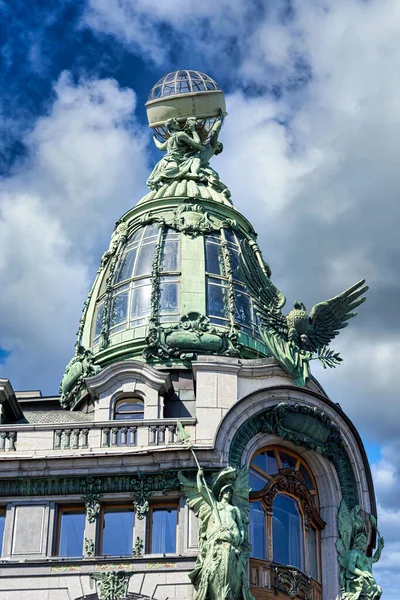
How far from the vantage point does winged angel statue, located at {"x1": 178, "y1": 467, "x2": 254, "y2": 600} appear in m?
35.8

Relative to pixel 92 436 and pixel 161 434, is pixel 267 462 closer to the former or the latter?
pixel 161 434

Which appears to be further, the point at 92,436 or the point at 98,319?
the point at 98,319

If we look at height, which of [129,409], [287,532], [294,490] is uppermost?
[129,409]

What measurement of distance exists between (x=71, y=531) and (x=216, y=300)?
1196cm

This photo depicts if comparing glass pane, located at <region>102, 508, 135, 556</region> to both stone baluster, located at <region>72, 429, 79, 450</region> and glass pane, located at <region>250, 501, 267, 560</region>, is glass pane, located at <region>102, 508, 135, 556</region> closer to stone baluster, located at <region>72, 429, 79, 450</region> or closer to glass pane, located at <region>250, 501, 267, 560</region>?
stone baluster, located at <region>72, 429, 79, 450</region>

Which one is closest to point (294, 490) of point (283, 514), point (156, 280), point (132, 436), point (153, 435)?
point (283, 514)

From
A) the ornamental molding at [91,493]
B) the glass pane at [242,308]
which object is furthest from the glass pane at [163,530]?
the glass pane at [242,308]

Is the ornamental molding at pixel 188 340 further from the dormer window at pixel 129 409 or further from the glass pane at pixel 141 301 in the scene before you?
the dormer window at pixel 129 409

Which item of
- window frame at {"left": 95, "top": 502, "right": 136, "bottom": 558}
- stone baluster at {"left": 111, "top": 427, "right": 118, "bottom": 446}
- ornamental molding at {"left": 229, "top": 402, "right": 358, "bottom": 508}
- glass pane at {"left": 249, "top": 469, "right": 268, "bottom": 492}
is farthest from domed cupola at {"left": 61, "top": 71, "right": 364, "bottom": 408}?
window frame at {"left": 95, "top": 502, "right": 136, "bottom": 558}

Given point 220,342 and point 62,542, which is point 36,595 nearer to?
point 62,542

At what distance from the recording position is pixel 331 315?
4525 centimetres

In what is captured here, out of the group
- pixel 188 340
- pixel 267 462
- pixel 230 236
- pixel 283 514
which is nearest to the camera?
pixel 283 514

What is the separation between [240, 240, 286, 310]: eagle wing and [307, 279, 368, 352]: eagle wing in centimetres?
135

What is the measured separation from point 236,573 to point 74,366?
44.7ft
